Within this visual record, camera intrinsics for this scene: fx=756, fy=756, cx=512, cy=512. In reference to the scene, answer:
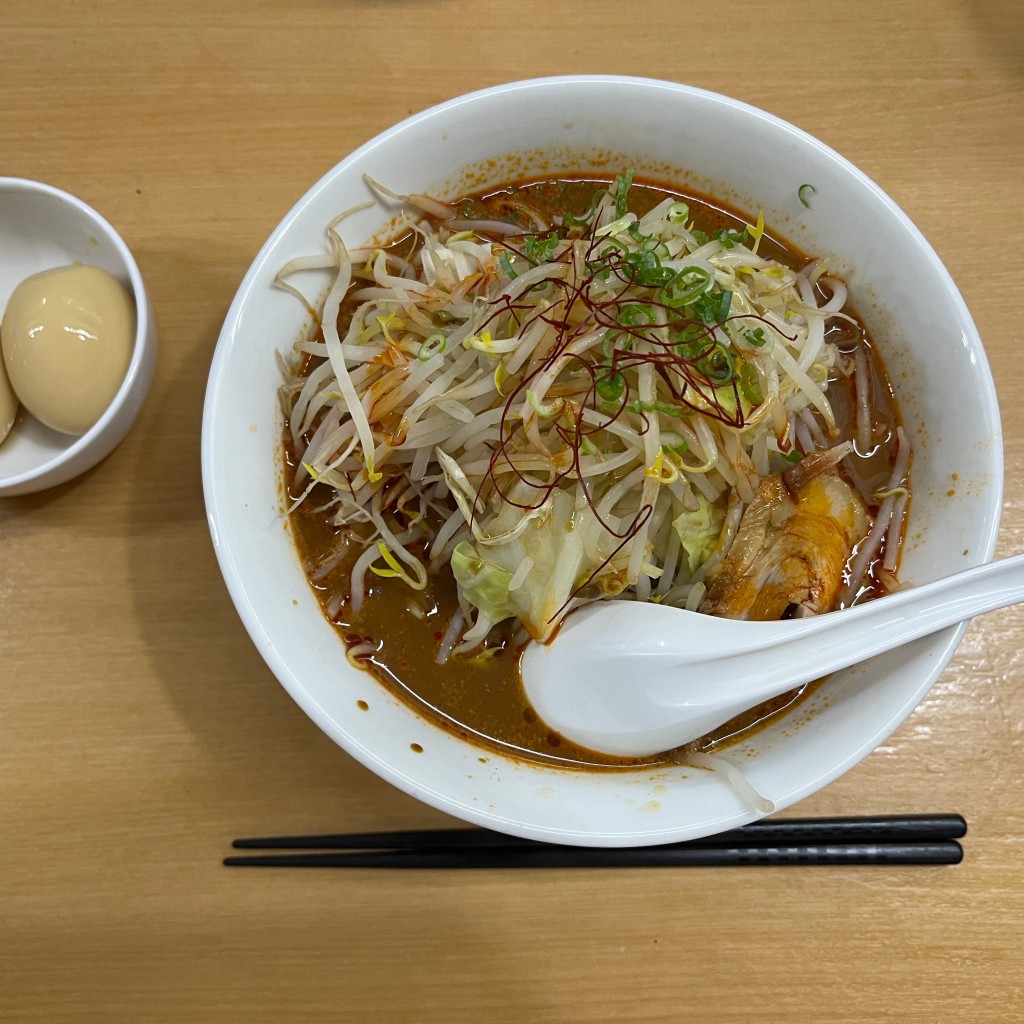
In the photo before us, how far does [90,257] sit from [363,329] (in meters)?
0.72

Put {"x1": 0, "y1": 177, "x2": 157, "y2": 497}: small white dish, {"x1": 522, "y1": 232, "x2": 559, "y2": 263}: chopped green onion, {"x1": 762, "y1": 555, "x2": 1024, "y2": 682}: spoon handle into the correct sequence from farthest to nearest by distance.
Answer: {"x1": 0, "y1": 177, "x2": 157, "y2": 497}: small white dish
{"x1": 522, "y1": 232, "x2": 559, "y2": 263}: chopped green onion
{"x1": 762, "y1": 555, "x2": 1024, "y2": 682}: spoon handle

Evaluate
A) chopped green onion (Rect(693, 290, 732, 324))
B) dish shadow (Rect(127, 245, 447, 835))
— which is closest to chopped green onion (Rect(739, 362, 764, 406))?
chopped green onion (Rect(693, 290, 732, 324))

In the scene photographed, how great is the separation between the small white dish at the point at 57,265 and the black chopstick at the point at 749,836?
88 cm

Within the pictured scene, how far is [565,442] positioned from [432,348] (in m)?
0.29

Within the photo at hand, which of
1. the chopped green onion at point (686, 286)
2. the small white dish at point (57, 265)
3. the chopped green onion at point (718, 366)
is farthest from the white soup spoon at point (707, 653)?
the small white dish at point (57, 265)

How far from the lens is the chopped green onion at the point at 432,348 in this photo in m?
1.36

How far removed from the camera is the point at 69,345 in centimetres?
155

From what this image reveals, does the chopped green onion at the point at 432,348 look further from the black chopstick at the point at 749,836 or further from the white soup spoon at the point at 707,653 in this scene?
the black chopstick at the point at 749,836

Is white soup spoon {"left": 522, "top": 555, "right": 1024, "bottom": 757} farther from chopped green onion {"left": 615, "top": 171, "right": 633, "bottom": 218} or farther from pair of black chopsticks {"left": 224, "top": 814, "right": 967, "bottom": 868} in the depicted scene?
chopped green onion {"left": 615, "top": 171, "right": 633, "bottom": 218}

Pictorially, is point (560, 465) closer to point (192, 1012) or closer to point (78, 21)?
point (192, 1012)

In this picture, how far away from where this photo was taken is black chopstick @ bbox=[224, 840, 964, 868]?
5.20 feet

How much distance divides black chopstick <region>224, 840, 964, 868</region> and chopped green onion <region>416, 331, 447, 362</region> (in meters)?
1.02

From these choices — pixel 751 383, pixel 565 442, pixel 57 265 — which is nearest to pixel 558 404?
pixel 565 442

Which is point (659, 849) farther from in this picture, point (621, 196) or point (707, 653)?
point (621, 196)
